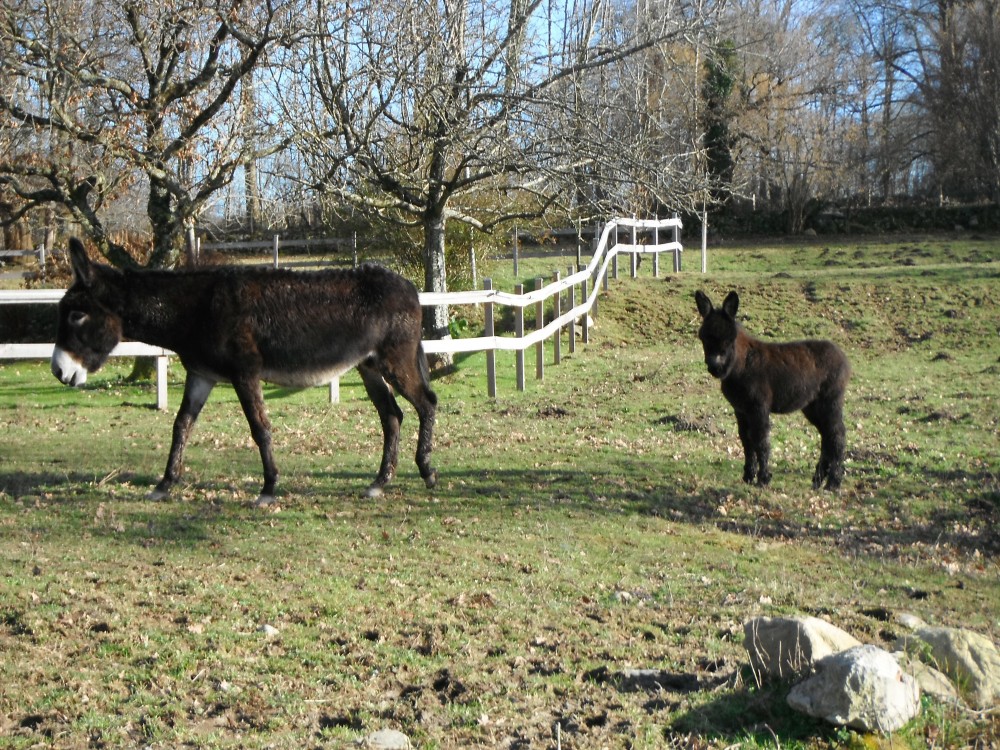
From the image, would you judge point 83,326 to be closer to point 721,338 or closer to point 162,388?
point 721,338

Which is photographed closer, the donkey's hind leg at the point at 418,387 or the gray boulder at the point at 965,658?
the gray boulder at the point at 965,658

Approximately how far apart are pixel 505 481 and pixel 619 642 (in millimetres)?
4431

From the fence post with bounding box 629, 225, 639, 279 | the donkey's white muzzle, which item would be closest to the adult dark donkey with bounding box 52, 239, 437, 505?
the donkey's white muzzle

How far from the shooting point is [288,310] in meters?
8.78

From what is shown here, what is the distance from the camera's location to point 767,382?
9633 mm

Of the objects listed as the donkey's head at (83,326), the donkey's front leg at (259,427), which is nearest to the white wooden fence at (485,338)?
the donkey's head at (83,326)

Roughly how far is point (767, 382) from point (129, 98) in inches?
426

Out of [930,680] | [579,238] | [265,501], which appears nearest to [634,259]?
[579,238]

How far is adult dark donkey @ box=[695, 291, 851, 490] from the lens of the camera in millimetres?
9367

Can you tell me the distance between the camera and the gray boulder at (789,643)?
474 cm

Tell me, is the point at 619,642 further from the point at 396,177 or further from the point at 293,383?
the point at 396,177

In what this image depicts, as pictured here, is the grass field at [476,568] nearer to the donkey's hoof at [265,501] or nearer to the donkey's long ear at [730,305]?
the donkey's hoof at [265,501]

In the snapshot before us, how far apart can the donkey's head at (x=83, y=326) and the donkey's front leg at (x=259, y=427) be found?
3.81 feet

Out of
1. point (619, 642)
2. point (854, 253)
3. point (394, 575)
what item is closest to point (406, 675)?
point (619, 642)
